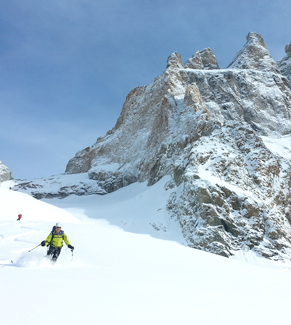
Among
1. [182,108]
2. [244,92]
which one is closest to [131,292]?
[182,108]

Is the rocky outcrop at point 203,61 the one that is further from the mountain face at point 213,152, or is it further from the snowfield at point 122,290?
the snowfield at point 122,290

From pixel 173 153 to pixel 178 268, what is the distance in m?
36.0

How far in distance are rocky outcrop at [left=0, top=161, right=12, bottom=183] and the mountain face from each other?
553 inches

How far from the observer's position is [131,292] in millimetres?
5059

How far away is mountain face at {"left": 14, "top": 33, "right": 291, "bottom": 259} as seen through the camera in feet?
84.6

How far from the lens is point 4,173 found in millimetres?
70875

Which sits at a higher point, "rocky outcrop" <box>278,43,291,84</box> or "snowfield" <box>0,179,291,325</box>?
"rocky outcrop" <box>278,43,291,84</box>

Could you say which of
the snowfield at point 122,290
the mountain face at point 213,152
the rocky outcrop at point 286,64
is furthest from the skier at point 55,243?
the rocky outcrop at point 286,64

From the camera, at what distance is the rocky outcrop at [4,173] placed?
228ft

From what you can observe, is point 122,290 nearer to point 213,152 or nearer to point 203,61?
point 213,152

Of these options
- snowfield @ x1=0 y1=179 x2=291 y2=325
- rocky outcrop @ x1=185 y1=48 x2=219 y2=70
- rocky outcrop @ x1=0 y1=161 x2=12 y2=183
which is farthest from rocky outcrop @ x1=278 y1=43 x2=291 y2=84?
snowfield @ x1=0 y1=179 x2=291 y2=325

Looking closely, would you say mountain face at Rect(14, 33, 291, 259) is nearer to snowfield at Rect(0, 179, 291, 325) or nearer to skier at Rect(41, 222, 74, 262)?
snowfield at Rect(0, 179, 291, 325)

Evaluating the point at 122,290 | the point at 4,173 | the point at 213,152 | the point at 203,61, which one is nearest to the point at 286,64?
the point at 203,61

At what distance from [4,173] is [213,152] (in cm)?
6019
